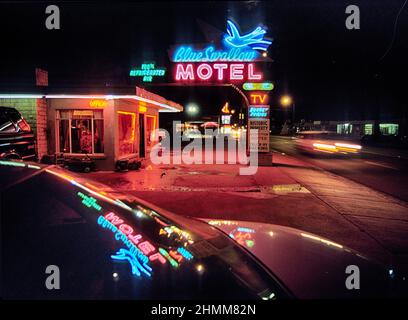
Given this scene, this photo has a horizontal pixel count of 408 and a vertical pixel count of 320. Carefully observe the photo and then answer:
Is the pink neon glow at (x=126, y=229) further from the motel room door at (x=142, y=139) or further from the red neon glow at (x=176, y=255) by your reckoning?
the motel room door at (x=142, y=139)

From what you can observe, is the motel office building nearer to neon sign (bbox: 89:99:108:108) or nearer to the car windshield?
neon sign (bbox: 89:99:108:108)

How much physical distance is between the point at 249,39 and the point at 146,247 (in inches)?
654

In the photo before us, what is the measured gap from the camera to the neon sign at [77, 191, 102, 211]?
8.18 ft

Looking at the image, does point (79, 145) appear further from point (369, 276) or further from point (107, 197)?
point (369, 276)

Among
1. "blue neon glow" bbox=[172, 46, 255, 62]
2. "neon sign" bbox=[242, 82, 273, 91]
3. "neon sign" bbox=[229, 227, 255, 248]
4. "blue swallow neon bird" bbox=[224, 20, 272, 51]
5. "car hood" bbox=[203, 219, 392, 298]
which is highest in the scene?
"blue swallow neon bird" bbox=[224, 20, 272, 51]

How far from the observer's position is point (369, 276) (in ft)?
8.78

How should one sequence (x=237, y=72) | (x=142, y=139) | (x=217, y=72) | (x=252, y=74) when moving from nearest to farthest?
(x=252, y=74) < (x=237, y=72) < (x=217, y=72) < (x=142, y=139)

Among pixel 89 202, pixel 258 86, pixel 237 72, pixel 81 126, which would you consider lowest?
pixel 89 202

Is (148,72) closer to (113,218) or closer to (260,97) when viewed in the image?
(260,97)

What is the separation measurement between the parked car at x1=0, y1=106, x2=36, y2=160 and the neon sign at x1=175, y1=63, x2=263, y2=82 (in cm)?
1014

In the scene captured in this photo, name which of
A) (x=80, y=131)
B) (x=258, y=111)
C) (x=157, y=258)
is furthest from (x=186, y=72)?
(x=157, y=258)

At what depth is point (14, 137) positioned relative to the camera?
7812 mm

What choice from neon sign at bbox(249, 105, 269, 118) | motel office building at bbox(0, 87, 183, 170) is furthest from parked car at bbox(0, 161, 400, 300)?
neon sign at bbox(249, 105, 269, 118)

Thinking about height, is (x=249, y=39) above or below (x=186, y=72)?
above
